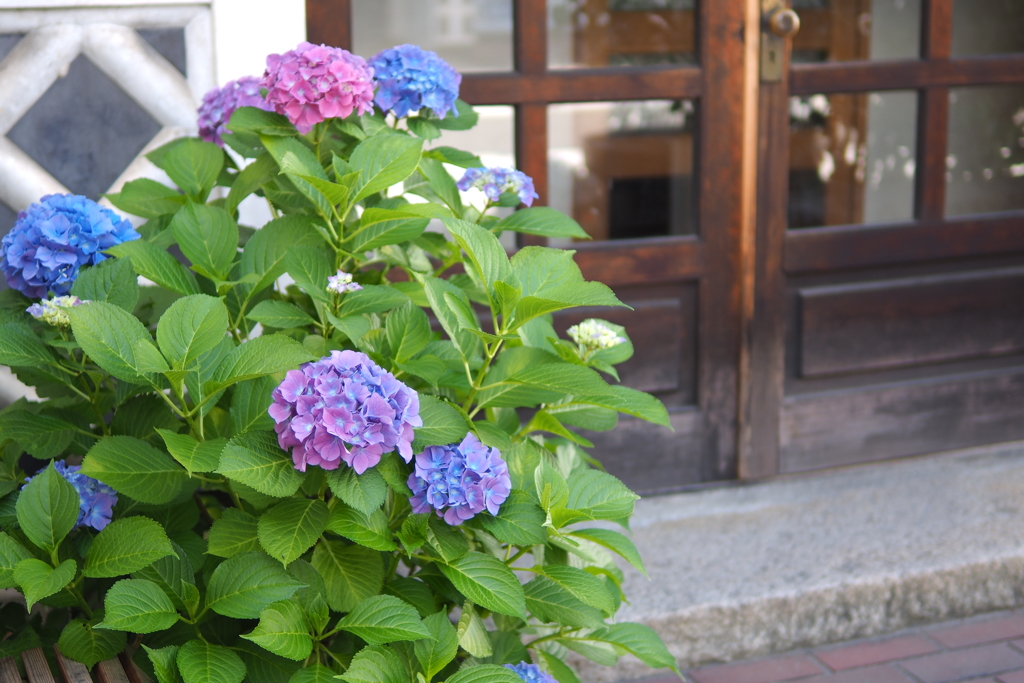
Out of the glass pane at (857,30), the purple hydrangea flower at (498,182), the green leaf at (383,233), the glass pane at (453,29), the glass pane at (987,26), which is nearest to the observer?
the green leaf at (383,233)

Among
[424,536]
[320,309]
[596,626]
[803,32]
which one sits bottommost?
[596,626]

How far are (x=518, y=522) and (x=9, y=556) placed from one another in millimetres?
702

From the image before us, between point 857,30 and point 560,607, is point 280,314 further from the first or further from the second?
point 857,30

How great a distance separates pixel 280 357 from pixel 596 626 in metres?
0.65

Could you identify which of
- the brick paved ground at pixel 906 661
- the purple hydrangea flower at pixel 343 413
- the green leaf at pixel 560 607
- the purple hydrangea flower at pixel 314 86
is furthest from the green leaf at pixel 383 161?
the brick paved ground at pixel 906 661

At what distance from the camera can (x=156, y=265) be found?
4.92 feet

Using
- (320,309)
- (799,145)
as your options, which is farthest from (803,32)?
(320,309)

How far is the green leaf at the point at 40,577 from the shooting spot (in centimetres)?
129

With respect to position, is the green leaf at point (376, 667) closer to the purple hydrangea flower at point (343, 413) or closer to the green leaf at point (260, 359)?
the purple hydrangea flower at point (343, 413)

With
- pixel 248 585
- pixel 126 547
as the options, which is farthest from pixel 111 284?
pixel 248 585

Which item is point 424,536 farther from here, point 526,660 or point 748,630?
point 748,630

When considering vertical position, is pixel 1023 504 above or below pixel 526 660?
below

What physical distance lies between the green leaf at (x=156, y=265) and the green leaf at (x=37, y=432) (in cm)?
29

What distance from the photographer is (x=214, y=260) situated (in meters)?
1.57
